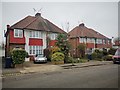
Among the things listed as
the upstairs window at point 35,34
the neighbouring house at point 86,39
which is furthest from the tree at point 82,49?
the upstairs window at point 35,34

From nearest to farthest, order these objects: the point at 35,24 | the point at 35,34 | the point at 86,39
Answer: the point at 35,34 → the point at 35,24 → the point at 86,39

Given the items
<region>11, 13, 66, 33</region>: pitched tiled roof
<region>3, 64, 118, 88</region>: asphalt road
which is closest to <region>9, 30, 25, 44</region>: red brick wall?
<region>11, 13, 66, 33</region>: pitched tiled roof

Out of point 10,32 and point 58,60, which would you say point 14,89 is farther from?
point 10,32

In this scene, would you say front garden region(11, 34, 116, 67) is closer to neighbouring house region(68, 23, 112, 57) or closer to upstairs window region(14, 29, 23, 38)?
upstairs window region(14, 29, 23, 38)

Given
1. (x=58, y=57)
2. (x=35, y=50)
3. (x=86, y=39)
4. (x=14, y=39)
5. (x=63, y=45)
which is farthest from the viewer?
(x=86, y=39)

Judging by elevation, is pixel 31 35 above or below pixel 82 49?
above

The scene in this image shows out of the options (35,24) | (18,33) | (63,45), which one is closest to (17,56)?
(63,45)

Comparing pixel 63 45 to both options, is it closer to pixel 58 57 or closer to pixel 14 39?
pixel 58 57

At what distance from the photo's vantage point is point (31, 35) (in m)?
33.0

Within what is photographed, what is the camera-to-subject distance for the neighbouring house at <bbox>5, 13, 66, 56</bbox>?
31.3 m

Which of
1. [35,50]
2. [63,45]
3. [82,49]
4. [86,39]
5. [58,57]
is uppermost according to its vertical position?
[86,39]

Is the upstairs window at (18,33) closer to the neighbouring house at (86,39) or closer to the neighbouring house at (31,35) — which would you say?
the neighbouring house at (31,35)

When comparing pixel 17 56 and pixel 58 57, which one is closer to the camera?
pixel 17 56

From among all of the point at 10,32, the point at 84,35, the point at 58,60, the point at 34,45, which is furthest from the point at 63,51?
the point at 84,35
